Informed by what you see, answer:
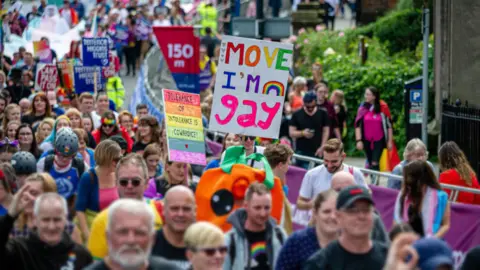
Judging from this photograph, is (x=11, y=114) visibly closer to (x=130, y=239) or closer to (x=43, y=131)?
(x=43, y=131)

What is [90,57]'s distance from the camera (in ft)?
67.1

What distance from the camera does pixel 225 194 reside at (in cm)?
934

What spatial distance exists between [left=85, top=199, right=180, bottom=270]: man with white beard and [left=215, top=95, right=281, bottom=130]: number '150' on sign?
17.2ft

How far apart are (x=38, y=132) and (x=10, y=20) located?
54.6 feet

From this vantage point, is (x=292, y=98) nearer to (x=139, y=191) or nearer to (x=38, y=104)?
(x=38, y=104)

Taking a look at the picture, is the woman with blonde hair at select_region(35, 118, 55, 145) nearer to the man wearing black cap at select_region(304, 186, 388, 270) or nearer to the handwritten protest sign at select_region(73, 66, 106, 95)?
the handwritten protest sign at select_region(73, 66, 106, 95)

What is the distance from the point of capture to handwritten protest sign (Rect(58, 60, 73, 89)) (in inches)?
914

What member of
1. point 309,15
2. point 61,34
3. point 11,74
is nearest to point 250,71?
point 11,74

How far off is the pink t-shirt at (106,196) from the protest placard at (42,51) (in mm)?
14724

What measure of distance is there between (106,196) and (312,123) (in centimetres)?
752

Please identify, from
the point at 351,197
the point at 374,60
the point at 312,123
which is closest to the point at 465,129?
the point at 312,123

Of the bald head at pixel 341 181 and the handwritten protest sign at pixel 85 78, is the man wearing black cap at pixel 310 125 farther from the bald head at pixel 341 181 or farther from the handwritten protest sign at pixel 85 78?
the bald head at pixel 341 181

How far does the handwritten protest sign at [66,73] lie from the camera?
23219 mm

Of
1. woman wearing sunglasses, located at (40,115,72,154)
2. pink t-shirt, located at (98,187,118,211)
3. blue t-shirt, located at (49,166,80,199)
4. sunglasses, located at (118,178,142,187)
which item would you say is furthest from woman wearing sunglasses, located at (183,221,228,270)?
woman wearing sunglasses, located at (40,115,72,154)
